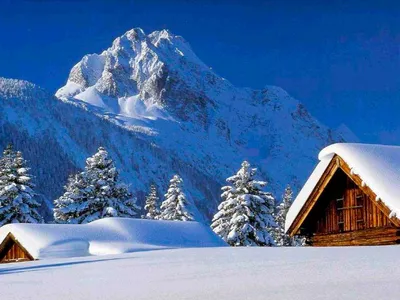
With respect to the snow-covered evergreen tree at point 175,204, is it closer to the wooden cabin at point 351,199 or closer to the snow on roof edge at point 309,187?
the wooden cabin at point 351,199

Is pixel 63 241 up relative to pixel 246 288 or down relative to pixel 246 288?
up

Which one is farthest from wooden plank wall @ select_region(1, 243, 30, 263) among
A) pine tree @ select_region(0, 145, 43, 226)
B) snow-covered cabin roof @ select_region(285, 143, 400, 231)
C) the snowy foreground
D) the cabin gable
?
the snowy foreground

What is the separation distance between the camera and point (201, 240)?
28312 mm

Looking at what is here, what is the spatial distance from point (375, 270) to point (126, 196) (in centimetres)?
3645

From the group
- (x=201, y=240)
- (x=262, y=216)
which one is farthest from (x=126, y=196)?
(x=201, y=240)

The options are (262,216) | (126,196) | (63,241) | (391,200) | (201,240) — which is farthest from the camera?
(126,196)

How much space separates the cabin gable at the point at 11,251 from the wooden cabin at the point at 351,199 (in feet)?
40.2

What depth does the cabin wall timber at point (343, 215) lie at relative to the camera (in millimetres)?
16109

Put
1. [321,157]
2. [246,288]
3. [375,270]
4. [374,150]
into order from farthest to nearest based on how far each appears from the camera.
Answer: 1. [321,157]
2. [374,150]
3. [375,270]
4. [246,288]

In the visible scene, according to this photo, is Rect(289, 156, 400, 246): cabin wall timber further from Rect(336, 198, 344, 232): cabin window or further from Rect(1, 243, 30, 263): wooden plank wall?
Rect(1, 243, 30, 263): wooden plank wall

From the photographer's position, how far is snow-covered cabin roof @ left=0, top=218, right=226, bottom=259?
A: 890 inches

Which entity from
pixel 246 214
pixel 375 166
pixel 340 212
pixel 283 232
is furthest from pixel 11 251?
pixel 283 232

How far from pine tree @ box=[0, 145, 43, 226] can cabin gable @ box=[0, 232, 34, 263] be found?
39.5 feet

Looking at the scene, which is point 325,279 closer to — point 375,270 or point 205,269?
point 375,270
